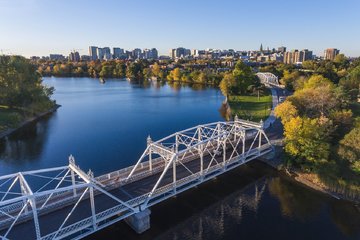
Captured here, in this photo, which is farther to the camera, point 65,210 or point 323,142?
point 323,142

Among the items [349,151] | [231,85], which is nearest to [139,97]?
[231,85]

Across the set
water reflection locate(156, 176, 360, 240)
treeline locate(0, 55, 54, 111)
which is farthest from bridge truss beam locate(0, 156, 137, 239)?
treeline locate(0, 55, 54, 111)

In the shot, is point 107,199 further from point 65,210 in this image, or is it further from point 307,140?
point 307,140

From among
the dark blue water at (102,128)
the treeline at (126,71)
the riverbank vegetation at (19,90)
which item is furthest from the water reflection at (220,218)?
the treeline at (126,71)

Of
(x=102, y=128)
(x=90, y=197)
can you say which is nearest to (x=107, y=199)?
(x=90, y=197)

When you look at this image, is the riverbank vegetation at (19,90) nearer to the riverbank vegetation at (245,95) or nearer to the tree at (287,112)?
the riverbank vegetation at (245,95)

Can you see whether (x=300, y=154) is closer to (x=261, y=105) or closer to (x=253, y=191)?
(x=253, y=191)
